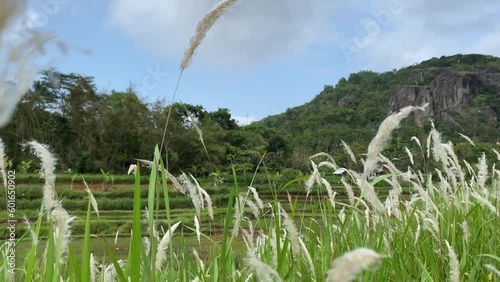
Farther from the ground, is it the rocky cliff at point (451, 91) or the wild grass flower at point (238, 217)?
the rocky cliff at point (451, 91)

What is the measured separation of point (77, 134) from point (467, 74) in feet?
250

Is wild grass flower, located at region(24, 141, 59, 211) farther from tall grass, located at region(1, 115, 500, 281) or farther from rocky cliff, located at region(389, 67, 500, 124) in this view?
rocky cliff, located at region(389, 67, 500, 124)

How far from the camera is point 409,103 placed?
8012cm

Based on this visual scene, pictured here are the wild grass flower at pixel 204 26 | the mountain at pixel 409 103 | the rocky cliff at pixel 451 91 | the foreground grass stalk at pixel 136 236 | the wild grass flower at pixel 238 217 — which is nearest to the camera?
the foreground grass stalk at pixel 136 236

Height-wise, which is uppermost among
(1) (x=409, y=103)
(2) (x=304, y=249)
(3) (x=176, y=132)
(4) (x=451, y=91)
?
(4) (x=451, y=91)

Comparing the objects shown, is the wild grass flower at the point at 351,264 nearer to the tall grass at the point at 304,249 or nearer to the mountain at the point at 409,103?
the tall grass at the point at 304,249

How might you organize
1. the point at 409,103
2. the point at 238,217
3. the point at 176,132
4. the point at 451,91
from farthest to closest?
the point at 451,91, the point at 409,103, the point at 176,132, the point at 238,217

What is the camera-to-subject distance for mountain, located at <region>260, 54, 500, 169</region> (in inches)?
2074

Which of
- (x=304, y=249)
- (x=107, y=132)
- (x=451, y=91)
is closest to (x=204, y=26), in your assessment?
(x=304, y=249)

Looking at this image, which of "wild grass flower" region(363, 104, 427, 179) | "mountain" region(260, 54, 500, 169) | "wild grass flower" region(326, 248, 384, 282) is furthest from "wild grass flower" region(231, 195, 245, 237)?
"mountain" region(260, 54, 500, 169)

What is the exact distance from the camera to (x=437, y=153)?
1.70 m

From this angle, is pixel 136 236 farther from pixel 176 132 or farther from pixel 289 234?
pixel 176 132

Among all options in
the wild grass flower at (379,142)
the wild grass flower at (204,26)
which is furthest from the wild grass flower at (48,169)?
the wild grass flower at (379,142)

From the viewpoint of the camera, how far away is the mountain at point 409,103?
173ft
